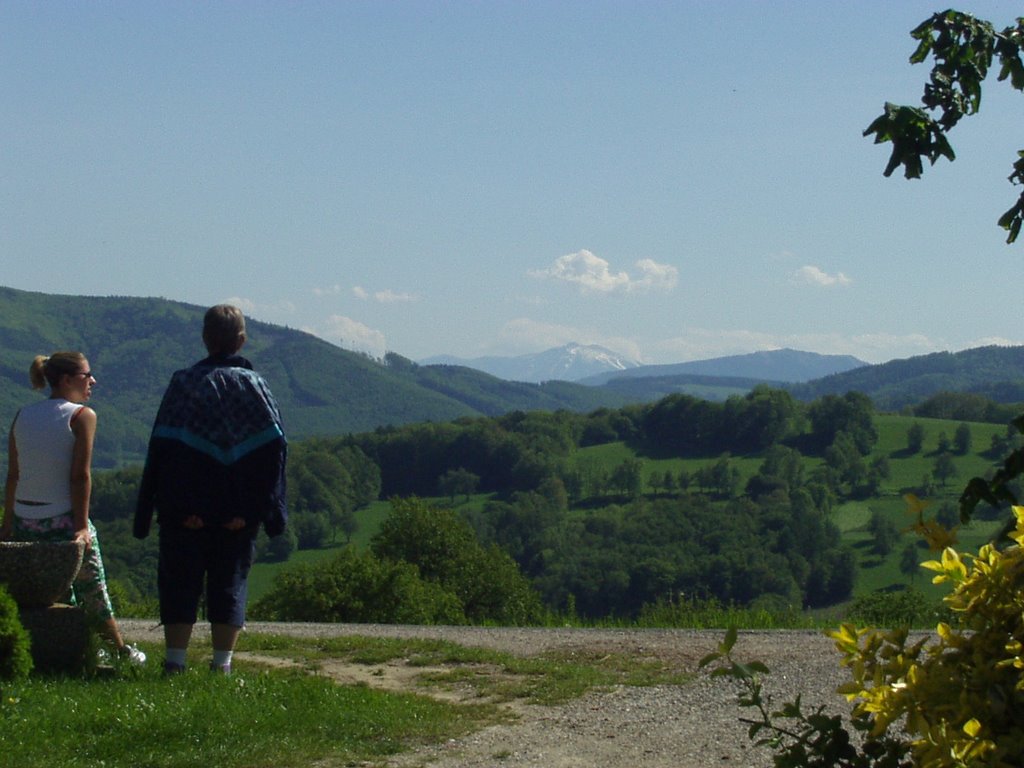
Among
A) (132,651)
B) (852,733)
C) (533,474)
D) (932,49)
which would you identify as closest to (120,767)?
(132,651)

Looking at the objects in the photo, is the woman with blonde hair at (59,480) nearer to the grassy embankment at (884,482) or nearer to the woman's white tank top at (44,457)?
the woman's white tank top at (44,457)

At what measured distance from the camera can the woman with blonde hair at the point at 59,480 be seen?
23.6 ft

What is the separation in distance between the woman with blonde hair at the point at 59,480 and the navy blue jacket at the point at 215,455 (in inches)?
24.9

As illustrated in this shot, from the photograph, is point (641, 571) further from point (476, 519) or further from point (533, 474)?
point (533, 474)

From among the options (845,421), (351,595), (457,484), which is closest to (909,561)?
(845,421)

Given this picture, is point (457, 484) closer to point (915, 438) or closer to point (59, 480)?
point (915, 438)

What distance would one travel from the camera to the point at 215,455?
6.80 metres

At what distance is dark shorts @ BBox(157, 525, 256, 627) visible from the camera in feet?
22.7

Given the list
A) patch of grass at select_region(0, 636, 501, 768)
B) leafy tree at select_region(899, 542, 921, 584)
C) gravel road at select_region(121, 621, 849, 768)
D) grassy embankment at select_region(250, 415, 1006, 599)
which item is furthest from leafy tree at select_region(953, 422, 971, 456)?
patch of grass at select_region(0, 636, 501, 768)

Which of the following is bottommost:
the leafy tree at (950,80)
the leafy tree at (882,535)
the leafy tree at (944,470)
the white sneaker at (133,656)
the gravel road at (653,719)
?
the leafy tree at (882,535)

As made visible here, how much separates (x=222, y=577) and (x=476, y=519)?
3082 inches

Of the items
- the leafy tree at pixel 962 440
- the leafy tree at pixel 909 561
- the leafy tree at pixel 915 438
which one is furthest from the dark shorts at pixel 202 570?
the leafy tree at pixel 915 438

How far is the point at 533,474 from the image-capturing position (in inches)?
4131

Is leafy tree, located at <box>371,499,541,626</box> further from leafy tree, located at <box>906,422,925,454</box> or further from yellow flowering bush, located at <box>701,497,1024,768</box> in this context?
leafy tree, located at <box>906,422,925,454</box>
